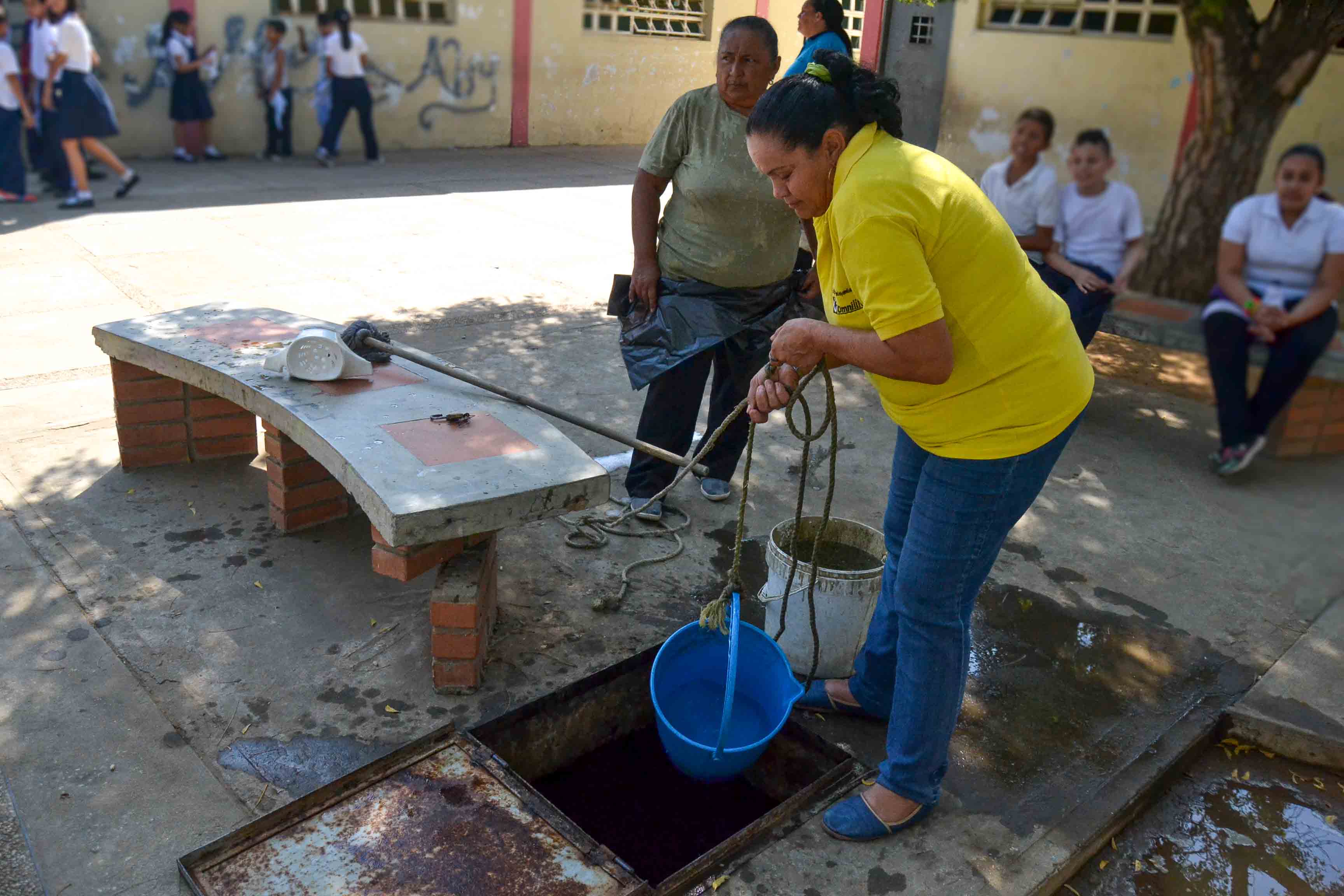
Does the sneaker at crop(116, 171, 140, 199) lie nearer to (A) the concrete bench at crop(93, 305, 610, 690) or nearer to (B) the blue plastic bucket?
(A) the concrete bench at crop(93, 305, 610, 690)

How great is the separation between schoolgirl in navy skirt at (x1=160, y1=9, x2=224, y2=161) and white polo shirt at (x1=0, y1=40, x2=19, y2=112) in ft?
9.08

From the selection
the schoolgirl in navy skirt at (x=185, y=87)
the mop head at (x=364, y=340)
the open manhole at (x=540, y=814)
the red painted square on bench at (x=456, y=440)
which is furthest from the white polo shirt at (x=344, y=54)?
the open manhole at (x=540, y=814)

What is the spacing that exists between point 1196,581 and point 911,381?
242 centimetres

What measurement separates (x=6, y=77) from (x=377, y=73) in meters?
5.05

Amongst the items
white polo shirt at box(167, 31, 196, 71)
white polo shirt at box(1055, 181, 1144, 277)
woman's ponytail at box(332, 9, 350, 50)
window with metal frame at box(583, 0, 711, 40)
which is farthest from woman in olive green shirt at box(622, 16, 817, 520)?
window with metal frame at box(583, 0, 711, 40)

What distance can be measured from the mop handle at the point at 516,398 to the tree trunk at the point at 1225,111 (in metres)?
4.54

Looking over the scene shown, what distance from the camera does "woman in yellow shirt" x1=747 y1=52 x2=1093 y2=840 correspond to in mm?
2098

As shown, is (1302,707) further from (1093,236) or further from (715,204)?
(1093,236)

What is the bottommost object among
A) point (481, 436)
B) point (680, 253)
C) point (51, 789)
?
point (51, 789)

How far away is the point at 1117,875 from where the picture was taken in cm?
270

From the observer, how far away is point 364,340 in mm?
3785

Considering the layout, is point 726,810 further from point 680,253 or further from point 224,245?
point 224,245

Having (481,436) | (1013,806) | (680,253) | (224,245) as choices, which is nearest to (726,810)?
(1013,806)

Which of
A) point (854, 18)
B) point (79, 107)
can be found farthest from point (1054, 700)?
point (854, 18)
